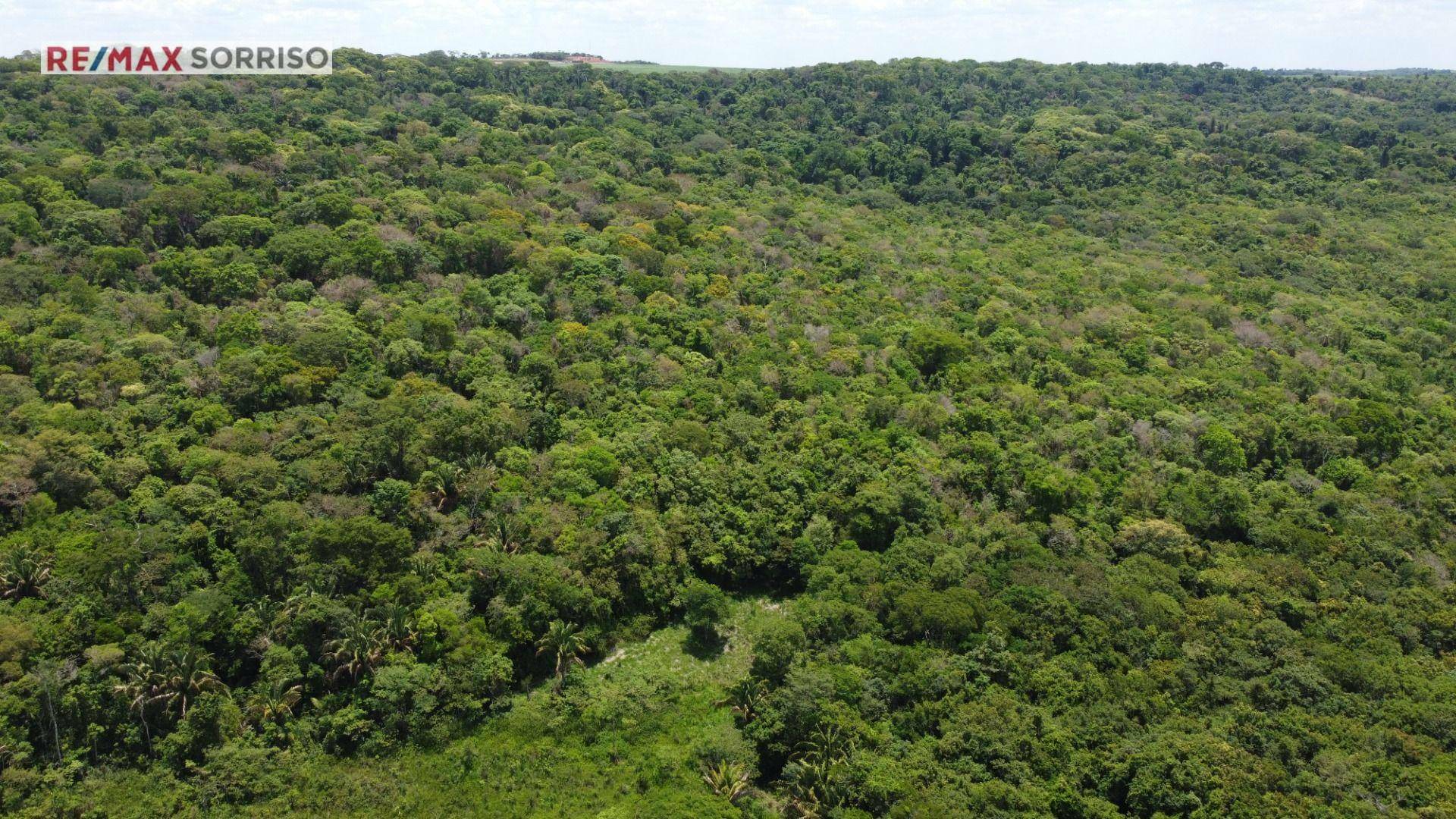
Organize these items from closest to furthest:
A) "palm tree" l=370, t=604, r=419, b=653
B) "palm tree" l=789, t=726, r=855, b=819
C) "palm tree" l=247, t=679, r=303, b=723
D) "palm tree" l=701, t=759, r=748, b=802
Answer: "palm tree" l=789, t=726, r=855, b=819 < "palm tree" l=701, t=759, r=748, b=802 < "palm tree" l=247, t=679, r=303, b=723 < "palm tree" l=370, t=604, r=419, b=653

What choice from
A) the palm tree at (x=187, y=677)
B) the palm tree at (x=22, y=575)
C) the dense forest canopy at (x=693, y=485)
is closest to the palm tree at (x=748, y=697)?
the dense forest canopy at (x=693, y=485)

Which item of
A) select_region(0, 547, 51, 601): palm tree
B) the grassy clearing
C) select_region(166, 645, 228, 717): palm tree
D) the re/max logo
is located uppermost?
the re/max logo

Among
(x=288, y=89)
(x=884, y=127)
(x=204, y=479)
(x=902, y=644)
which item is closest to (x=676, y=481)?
(x=902, y=644)

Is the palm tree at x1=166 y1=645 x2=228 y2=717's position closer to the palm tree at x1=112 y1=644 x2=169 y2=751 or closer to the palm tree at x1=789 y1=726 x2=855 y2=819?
the palm tree at x1=112 y1=644 x2=169 y2=751

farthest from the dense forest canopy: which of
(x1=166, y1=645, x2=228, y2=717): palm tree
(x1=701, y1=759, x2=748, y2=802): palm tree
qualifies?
(x1=166, y1=645, x2=228, y2=717): palm tree

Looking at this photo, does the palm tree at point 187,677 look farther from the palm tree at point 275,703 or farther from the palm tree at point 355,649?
the palm tree at point 355,649

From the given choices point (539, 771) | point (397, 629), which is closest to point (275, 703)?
point (397, 629)

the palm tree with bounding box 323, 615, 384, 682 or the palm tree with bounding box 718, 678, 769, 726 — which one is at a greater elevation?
the palm tree with bounding box 323, 615, 384, 682
